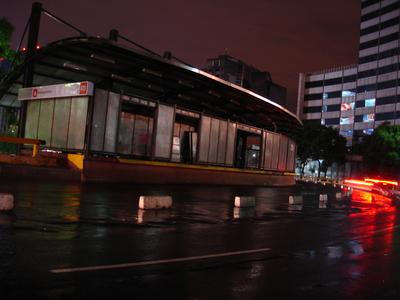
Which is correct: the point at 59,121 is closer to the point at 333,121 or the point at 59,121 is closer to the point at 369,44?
the point at 369,44

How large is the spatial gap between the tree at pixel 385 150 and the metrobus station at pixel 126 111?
160 ft

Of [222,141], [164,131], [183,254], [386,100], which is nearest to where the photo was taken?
[183,254]

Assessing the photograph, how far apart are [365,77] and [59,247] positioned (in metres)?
130

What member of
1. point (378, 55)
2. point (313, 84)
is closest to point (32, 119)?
point (378, 55)

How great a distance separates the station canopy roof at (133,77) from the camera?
2314cm

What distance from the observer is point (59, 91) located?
24.5 meters

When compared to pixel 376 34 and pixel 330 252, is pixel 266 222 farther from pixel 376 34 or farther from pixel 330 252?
pixel 376 34

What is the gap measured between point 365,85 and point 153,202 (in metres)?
123

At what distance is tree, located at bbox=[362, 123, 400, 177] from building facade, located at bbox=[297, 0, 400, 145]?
36.7m

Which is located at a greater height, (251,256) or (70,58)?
(70,58)

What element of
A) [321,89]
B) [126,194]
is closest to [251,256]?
[126,194]

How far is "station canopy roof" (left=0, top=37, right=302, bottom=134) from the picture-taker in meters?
23.1

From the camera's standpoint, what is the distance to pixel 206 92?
2997 cm

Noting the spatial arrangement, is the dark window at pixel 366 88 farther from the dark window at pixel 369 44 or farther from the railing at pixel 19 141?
the railing at pixel 19 141
